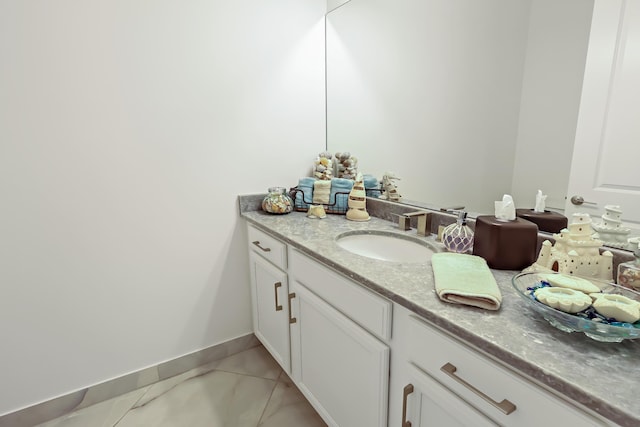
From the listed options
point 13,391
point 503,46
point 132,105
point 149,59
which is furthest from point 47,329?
point 503,46

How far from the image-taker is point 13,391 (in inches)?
54.7

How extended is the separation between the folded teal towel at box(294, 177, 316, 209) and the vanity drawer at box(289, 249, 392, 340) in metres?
0.46

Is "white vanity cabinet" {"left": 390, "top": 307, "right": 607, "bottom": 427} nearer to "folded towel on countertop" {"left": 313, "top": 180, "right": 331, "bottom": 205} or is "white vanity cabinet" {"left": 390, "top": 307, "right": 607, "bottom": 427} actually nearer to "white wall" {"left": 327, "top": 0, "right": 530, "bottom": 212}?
"white wall" {"left": 327, "top": 0, "right": 530, "bottom": 212}

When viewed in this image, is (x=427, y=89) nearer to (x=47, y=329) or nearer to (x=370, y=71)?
(x=370, y=71)

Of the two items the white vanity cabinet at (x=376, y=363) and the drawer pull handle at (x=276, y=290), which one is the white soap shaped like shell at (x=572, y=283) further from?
the drawer pull handle at (x=276, y=290)

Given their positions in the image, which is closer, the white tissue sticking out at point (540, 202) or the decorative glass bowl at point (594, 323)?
the decorative glass bowl at point (594, 323)

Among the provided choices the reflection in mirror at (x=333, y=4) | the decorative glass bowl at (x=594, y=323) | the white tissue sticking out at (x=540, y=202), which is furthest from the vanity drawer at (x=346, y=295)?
the reflection in mirror at (x=333, y=4)

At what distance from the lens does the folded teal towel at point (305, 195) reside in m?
1.75

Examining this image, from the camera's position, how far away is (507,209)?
975 millimetres

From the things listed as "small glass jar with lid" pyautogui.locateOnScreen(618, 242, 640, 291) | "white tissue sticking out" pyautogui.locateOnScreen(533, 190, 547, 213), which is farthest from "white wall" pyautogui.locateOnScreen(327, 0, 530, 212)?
"small glass jar with lid" pyautogui.locateOnScreen(618, 242, 640, 291)

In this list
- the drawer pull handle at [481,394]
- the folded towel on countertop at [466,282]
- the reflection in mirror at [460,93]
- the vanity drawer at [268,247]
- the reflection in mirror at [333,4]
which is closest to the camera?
the drawer pull handle at [481,394]

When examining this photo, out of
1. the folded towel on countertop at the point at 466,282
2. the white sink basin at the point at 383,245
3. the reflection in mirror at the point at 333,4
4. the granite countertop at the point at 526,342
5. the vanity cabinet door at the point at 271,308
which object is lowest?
the vanity cabinet door at the point at 271,308

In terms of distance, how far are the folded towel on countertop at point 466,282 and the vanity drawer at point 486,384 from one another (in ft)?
0.31

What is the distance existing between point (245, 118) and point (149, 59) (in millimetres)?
484
